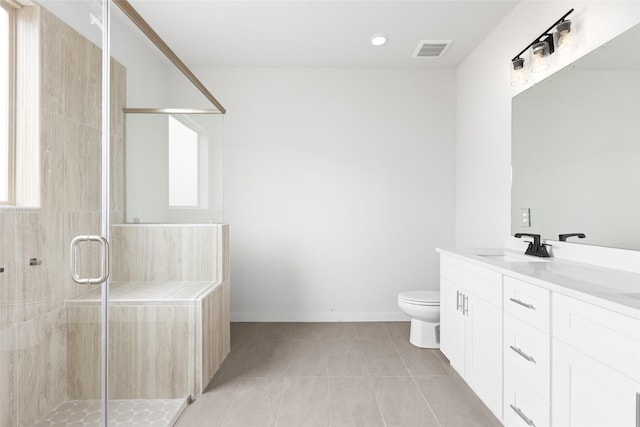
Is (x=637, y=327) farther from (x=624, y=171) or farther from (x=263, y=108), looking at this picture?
(x=263, y=108)

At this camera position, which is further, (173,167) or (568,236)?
(173,167)

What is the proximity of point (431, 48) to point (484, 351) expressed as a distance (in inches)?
97.9

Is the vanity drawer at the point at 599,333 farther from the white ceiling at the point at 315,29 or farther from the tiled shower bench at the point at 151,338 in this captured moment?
the white ceiling at the point at 315,29

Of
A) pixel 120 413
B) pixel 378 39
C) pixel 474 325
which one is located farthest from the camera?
pixel 378 39

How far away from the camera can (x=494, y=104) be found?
2775 mm

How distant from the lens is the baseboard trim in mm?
3557

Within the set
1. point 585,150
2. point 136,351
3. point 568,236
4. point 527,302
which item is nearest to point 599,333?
point 527,302

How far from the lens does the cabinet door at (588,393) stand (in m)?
1.03

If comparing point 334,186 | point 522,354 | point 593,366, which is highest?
point 334,186

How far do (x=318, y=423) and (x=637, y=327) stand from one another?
4.87ft

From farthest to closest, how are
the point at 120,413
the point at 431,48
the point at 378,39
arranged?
1. the point at 431,48
2. the point at 378,39
3. the point at 120,413

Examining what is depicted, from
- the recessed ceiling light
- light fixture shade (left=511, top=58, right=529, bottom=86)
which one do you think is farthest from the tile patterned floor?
the recessed ceiling light

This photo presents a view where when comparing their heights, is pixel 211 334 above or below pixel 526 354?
below

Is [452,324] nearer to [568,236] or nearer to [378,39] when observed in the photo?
[568,236]
